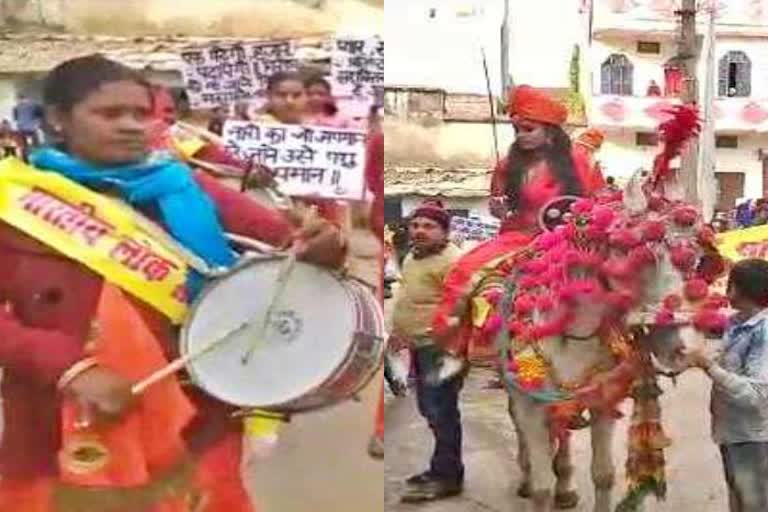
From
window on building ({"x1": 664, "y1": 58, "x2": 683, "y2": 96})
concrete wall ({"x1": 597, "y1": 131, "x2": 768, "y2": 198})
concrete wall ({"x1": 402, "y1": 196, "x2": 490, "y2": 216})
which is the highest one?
window on building ({"x1": 664, "y1": 58, "x2": 683, "y2": 96})

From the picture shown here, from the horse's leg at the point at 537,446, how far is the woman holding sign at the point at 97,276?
0.68 meters

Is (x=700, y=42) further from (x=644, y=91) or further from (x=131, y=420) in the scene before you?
(x=131, y=420)

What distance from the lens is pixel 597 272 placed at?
273 cm

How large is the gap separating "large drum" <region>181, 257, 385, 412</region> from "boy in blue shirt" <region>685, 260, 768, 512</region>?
0.75 meters

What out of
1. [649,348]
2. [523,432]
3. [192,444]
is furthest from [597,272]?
[192,444]

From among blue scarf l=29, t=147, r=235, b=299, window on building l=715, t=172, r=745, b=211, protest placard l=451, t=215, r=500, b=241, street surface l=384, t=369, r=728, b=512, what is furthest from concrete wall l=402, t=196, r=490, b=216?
blue scarf l=29, t=147, r=235, b=299

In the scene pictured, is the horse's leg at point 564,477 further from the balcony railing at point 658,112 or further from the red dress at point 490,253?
the balcony railing at point 658,112

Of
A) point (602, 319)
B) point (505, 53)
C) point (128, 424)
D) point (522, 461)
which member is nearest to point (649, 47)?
point (505, 53)

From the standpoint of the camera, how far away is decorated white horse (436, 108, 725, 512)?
8.80ft

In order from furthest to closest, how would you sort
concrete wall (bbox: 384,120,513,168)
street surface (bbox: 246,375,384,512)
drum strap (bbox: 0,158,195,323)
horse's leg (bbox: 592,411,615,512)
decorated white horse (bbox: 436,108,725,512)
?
1. horse's leg (bbox: 592,411,615,512)
2. decorated white horse (bbox: 436,108,725,512)
3. concrete wall (bbox: 384,120,513,168)
4. street surface (bbox: 246,375,384,512)
5. drum strap (bbox: 0,158,195,323)

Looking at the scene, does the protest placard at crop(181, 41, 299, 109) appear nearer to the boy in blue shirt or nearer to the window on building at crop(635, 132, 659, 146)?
the window on building at crop(635, 132, 659, 146)

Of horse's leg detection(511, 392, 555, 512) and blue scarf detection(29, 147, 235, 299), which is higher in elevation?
blue scarf detection(29, 147, 235, 299)

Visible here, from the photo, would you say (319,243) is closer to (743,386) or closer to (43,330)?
(43,330)

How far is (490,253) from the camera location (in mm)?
2783
